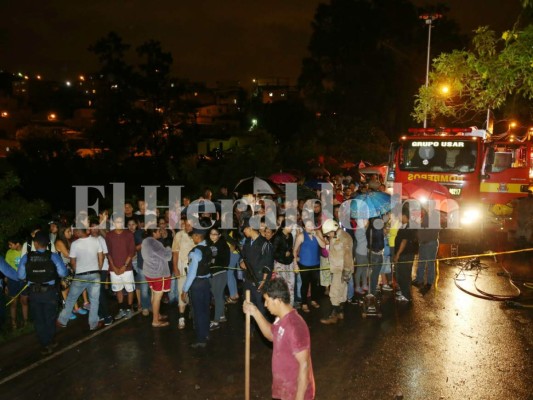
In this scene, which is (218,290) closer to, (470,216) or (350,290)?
(350,290)

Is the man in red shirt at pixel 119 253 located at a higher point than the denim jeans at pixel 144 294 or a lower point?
higher

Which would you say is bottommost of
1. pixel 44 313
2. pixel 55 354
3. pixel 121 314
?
A: pixel 55 354

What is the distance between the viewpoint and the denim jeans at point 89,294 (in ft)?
26.2

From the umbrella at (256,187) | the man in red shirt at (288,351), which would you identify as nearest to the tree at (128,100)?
the umbrella at (256,187)

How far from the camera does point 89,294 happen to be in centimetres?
810

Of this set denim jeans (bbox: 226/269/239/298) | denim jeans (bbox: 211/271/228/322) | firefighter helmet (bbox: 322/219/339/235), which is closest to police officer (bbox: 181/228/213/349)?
denim jeans (bbox: 211/271/228/322)

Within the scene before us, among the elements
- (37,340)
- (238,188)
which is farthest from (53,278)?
(238,188)

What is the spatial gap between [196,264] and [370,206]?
4.47 meters

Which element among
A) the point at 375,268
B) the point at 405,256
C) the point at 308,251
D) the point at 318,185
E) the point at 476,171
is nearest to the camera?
the point at 308,251

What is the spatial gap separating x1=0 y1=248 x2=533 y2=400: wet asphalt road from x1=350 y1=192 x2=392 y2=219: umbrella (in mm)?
1867

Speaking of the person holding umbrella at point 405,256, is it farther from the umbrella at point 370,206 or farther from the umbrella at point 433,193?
the umbrella at point 433,193

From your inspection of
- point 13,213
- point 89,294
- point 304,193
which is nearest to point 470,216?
point 304,193

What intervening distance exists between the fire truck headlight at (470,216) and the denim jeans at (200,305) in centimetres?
895

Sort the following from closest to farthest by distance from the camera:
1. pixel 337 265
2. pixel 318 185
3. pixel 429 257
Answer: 1. pixel 337 265
2. pixel 429 257
3. pixel 318 185
